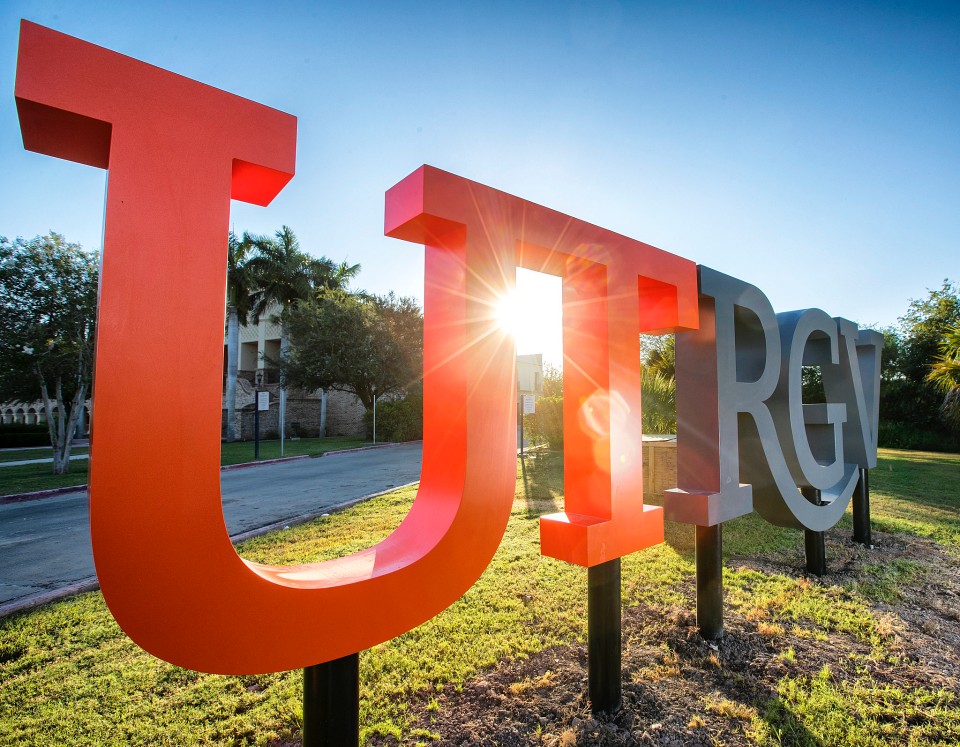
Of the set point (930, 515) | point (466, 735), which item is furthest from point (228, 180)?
point (930, 515)

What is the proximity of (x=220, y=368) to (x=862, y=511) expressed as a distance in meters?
7.08

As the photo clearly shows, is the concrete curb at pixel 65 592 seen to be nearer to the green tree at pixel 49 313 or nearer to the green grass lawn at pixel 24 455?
the green tree at pixel 49 313

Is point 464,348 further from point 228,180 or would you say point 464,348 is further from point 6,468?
point 6,468

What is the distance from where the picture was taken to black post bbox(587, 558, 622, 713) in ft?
9.34

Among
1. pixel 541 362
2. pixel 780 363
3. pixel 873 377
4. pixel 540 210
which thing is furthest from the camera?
pixel 541 362

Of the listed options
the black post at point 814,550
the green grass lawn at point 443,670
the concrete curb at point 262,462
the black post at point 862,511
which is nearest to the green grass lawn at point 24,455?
the concrete curb at point 262,462

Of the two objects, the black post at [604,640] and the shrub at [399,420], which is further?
the shrub at [399,420]

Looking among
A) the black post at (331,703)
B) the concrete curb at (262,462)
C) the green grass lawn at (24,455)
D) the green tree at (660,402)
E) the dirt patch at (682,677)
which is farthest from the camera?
the green grass lawn at (24,455)

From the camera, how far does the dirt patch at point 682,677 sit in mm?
2686

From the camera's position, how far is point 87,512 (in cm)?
935

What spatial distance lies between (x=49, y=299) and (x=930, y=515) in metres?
17.7

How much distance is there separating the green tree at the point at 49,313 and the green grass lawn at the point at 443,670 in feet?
A: 33.0

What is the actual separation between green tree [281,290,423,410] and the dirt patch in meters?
22.6

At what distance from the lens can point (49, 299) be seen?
12.1 meters
